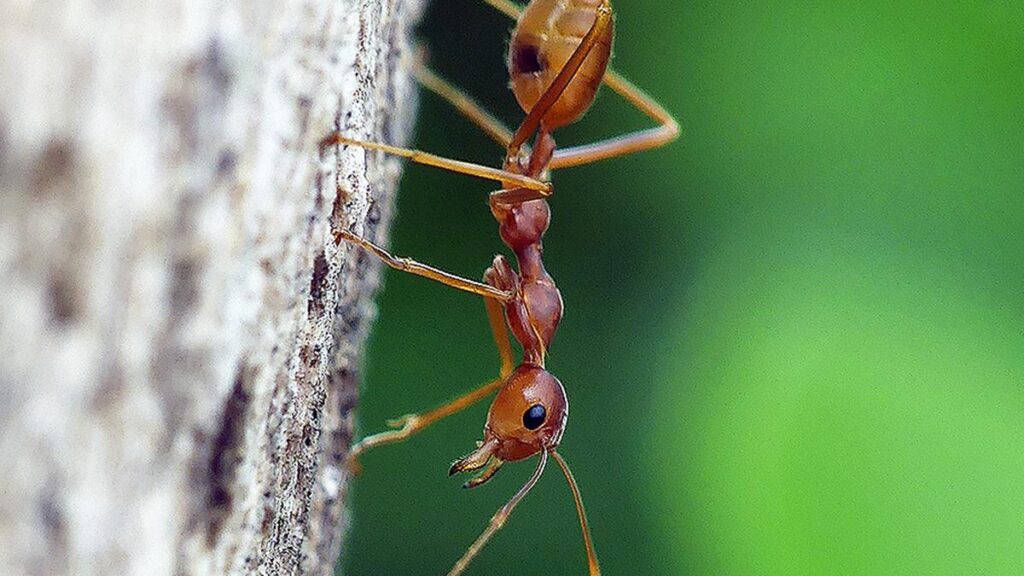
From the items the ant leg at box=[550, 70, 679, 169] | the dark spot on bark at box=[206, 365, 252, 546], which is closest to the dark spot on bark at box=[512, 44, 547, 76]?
the ant leg at box=[550, 70, 679, 169]

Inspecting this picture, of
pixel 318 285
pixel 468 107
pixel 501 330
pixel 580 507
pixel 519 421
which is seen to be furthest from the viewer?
pixel 468 107

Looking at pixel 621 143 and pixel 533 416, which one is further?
pixel 621 143

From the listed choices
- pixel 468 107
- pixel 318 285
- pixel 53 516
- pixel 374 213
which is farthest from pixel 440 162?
pixel 53 516

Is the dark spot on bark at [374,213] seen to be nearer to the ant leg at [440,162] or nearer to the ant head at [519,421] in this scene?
the ant leg at [440,162]

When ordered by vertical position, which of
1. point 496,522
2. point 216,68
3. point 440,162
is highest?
point 216,68

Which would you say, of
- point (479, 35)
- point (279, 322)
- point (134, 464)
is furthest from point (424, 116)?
point (134, 464)

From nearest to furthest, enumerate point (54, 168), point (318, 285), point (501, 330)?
point (54, 168)
point (318, 285)
point (501, 330)

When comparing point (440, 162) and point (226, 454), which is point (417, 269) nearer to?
point (440, 162)
